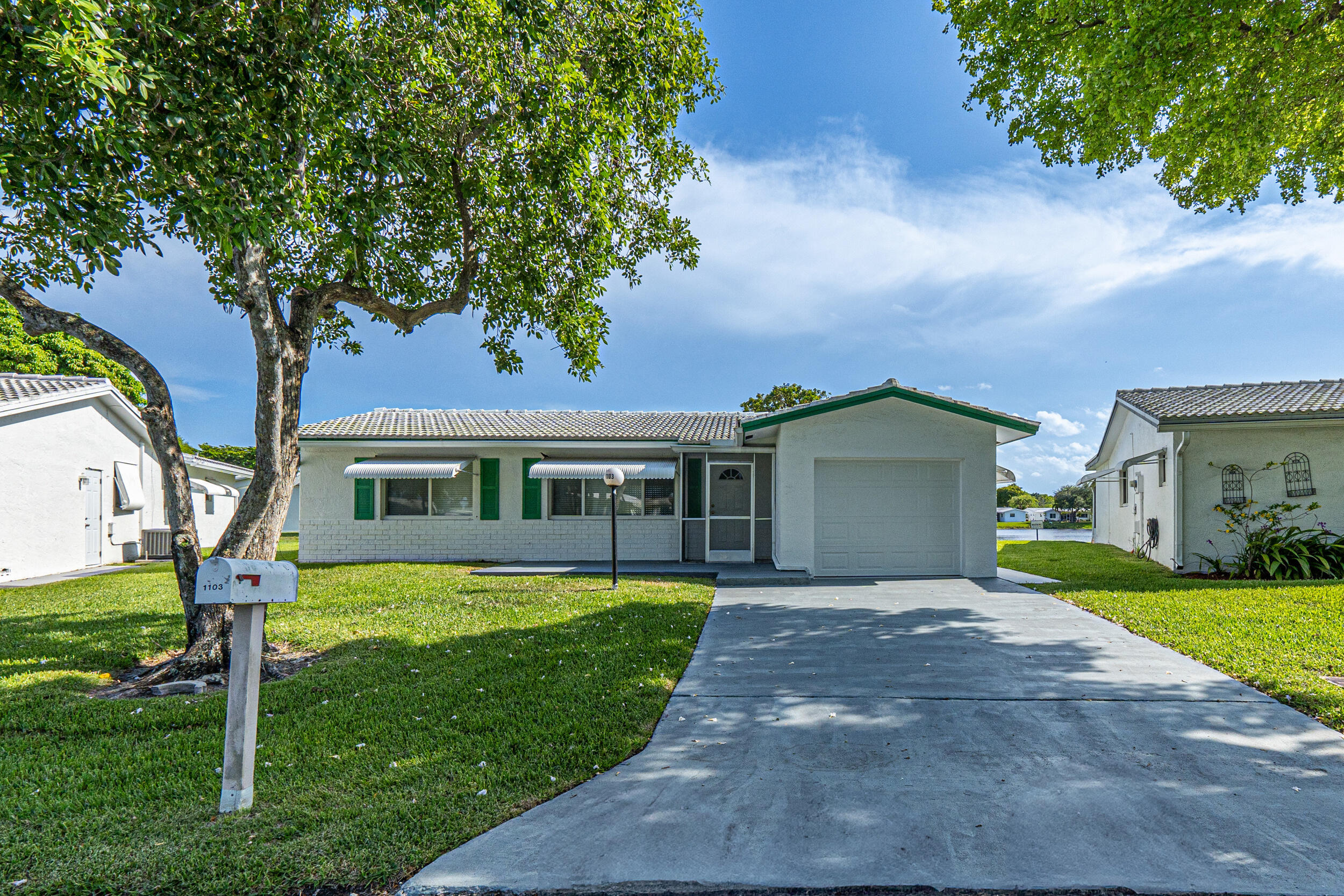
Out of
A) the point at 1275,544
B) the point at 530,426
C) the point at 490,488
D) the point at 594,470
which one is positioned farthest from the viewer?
the point at 530,426

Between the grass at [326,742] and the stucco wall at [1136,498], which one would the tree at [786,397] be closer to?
the stucco wall at [1136,498]

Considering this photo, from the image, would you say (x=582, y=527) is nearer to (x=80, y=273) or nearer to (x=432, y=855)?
(x=80, y=273)

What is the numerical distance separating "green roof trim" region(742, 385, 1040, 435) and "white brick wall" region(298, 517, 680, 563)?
459 centimetres

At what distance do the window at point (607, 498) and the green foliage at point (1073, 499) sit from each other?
48677 mm

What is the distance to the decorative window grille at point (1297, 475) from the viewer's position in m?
12.9

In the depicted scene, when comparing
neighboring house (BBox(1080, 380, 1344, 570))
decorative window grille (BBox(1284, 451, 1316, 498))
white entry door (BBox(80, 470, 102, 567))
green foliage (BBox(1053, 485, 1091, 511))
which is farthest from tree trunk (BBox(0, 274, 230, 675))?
green foliage (BBox(1053, 485, 1091, 511))

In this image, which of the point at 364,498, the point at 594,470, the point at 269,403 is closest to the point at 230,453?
the point at 364,498

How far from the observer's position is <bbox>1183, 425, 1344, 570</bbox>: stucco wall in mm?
12727

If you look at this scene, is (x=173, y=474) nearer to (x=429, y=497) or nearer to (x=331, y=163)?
(x=331, y=163)

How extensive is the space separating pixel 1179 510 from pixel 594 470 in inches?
495

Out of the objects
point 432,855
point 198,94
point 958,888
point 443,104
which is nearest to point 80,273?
point 198,94

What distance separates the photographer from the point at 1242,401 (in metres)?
13.9

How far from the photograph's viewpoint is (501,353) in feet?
32.2

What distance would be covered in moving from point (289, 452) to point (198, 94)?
3368 millimetres
